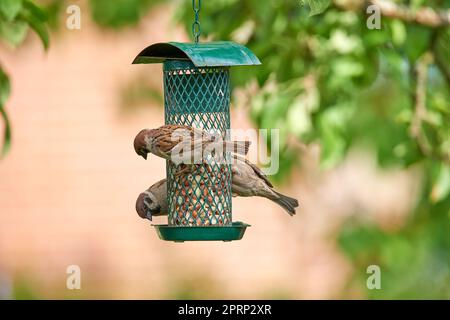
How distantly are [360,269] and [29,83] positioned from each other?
3.42 m

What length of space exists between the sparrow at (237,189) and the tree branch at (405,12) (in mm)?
1594

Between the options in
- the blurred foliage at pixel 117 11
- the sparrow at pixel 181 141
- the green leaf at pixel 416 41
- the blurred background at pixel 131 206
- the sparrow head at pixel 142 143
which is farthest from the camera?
the blurred background at pixel 131 206

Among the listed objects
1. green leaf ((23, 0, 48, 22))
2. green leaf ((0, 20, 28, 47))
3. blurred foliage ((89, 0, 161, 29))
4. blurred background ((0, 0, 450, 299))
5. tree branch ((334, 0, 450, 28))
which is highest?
blurred foliage ((89, 0, 161, 29))

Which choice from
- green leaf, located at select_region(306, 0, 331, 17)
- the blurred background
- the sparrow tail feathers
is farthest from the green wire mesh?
the blurred background

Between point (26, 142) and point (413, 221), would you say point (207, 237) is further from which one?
point (26, 142)

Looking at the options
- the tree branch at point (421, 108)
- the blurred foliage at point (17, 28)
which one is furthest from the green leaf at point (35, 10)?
the tree branch at point (421, 108)

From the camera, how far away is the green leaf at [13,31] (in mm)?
4768

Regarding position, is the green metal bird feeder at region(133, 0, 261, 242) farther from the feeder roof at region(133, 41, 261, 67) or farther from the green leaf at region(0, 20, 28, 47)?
the green leaf at region(0, 20, 28, 47)

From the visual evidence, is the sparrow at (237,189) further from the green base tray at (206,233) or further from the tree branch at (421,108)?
the tree branch at (421,108)

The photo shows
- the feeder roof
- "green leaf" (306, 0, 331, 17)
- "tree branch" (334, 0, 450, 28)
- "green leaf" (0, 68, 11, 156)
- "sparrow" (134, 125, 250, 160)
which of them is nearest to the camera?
"green leaf" (306, 0, 331, 17)

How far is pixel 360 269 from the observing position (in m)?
8.22

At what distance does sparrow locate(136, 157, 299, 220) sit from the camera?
4.61m

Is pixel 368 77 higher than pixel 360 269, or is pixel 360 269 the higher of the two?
pixel 368 77
